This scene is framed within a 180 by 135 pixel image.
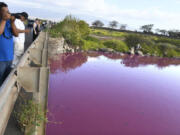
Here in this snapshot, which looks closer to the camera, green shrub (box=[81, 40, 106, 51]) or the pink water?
the pink water

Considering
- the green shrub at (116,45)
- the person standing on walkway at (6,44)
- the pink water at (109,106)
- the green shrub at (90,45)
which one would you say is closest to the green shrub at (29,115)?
the person standing on walkway at (6,44)

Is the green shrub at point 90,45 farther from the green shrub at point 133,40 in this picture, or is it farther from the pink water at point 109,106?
the pink water at point 109,106

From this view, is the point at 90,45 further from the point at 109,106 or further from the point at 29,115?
the point at 29,115

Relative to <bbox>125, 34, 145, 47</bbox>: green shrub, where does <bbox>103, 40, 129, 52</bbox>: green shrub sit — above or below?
below

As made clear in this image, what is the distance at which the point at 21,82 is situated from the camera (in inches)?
102

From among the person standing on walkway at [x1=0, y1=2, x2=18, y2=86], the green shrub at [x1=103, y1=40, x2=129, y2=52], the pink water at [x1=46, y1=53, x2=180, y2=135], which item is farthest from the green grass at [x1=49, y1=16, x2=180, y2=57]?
the person standing on walkway at [x1=0, y1=2, x2=18, y2=86]

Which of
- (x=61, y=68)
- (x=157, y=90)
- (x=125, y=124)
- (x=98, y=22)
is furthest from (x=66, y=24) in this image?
(x=98, y=22)

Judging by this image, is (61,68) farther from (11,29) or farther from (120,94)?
(11,29)

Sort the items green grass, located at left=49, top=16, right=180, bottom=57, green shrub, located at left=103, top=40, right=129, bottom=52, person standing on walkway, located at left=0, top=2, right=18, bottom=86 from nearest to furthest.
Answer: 1. person standing on walkway, located at left=0, top=2, right=18, bottom=86
2. green grass, located at left=49, top=16, right=180, bottom=57
3. green shrub, located at left=103, top=40, right=129, bottom=52

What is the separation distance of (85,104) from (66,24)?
18375mm

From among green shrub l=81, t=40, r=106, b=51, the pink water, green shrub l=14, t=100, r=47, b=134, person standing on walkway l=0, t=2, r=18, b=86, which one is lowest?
the pink water

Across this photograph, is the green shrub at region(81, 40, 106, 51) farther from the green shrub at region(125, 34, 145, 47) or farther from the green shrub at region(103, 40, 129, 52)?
the green shrub at region(125, 34, 145, 47)

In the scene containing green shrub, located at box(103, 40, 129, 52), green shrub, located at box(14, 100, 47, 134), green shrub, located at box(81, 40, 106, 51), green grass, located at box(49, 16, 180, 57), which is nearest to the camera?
green shrub, located at box(14, 100, 47, 134)

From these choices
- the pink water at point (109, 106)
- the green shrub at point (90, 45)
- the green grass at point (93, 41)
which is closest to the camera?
the pink water at point (109, 106)
